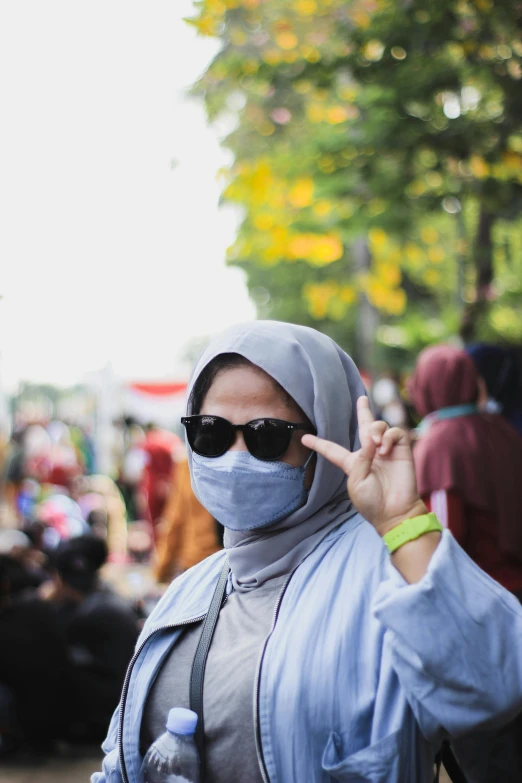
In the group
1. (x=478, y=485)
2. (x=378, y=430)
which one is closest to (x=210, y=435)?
(x=378, y=430)

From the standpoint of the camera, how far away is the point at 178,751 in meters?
1.87

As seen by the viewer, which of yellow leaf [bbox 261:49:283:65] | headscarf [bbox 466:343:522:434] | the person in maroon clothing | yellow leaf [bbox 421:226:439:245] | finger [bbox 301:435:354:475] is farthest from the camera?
yellow leaf [bbox 421:226:439:245]

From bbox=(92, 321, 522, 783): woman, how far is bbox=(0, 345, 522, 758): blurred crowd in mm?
1693

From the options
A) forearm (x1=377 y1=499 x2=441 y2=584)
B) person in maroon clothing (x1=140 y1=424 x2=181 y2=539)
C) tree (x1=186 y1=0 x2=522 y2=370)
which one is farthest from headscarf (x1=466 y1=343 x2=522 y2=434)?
person in maroon clothing (x1=140 y1=424 x2=181 y2=539)

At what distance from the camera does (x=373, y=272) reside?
46.7ft

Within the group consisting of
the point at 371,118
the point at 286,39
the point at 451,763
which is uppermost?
the point at 286,39

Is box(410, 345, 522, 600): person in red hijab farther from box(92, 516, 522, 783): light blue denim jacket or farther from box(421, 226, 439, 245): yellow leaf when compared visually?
box(421, 226, 439, 245): yellow leaf

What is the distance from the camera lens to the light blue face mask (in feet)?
6.63

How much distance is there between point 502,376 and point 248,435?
2853 millimetres

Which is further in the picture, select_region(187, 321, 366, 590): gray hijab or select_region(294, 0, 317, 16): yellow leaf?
select_region(294, 0, 317, 16): yellow leaf

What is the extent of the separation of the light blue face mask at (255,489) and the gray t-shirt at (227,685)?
0.14 m

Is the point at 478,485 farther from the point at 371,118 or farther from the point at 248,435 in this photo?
the point at 371,118

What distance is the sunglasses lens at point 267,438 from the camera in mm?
2008

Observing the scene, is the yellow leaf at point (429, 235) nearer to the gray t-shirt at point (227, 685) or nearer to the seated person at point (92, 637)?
the seated person at point (92, 637)
